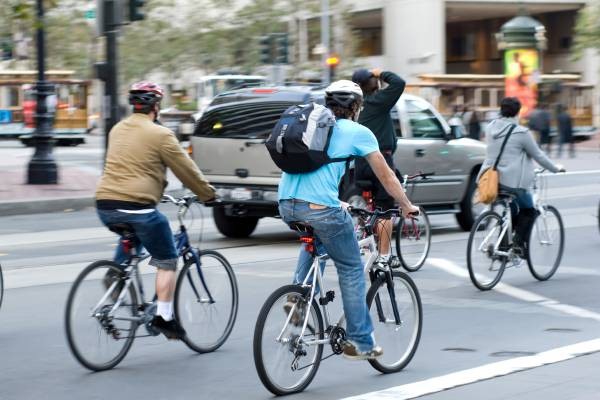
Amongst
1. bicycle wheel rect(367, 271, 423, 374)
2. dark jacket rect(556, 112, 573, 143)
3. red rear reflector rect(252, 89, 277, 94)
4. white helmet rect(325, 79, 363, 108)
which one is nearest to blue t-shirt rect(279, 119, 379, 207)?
white helmet rect(325, 79, 363, 108)

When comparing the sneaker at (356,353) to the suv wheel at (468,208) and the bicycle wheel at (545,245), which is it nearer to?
the bicycle wheel at (545,245)

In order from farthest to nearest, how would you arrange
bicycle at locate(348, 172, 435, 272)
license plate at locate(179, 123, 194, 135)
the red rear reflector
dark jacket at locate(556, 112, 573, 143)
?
license plate at locate(179, 123, 194, 135), dark jacket at locate(556, 112, 573, 143), the red rear reflector, bicycle at locate(348, 172, 435, 272)

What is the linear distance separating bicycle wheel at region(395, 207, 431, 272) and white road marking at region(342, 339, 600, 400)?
3763 millimetres

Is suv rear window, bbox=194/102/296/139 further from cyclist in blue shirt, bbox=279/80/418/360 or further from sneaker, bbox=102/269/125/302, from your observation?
cyclist in blue shirt, bbox=279/80/418/360

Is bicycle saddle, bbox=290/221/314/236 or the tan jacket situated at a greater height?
the tan jacket

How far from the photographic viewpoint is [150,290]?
9633 mm

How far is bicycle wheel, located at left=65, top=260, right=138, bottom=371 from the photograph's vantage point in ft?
22.4

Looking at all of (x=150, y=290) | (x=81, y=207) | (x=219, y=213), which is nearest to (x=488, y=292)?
(x=150, y=290)

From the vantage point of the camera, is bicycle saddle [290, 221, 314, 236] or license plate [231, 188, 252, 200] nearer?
bicycle saddle [290, 221, 314, 236]

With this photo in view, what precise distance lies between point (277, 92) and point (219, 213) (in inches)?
74.0

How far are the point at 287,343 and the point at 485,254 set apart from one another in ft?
14.5

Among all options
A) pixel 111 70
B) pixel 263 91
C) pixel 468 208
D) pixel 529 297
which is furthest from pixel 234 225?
pixel 111 70

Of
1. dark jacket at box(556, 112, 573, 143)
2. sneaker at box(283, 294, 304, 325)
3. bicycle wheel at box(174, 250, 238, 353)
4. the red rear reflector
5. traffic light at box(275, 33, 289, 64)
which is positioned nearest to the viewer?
sneaker at box(283, 294, 304, 325)

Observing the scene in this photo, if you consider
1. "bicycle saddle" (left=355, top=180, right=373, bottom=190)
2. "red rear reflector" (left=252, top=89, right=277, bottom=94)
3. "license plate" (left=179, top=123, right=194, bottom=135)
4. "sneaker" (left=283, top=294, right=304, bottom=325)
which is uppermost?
"red rear reflector" (left=252, top=89, right=277, bottom=94)
